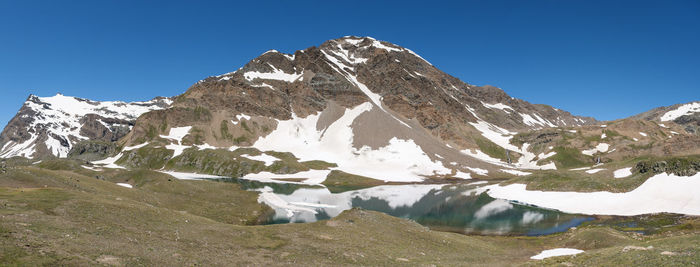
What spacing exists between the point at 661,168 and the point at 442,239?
273 ft

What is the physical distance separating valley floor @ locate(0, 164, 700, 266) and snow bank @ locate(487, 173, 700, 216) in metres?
21.3

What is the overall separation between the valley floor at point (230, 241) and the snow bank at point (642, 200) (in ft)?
70.0

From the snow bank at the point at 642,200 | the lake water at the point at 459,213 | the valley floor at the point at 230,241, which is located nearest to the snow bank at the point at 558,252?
the valley floor at the point at 230,241

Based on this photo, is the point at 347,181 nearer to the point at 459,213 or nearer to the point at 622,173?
the point at 459,213

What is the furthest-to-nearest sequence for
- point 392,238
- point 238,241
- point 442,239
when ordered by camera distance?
point 442,239
point 392,238
point 238,241

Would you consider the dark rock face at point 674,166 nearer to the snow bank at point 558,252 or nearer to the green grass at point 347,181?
the snow bank at point 558,252

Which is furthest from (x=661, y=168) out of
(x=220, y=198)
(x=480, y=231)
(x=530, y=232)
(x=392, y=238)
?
(x=220, y=198)

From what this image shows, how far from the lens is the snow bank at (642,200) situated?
78.1m

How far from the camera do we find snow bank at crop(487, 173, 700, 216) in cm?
7812

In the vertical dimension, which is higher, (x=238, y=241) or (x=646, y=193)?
(x=646, y=193)

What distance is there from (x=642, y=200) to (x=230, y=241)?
99.5 metres

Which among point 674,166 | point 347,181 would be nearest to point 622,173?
point 674,166

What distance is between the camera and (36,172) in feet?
192

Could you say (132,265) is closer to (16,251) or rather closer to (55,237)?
A: (16,251)
